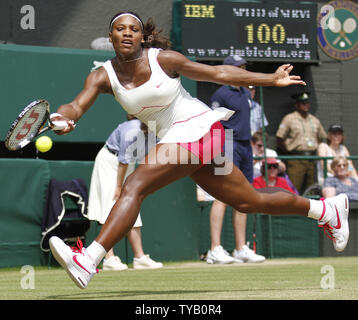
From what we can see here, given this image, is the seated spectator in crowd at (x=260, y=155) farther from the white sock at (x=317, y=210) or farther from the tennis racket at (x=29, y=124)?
the tennis racket at (x=29, y=124)

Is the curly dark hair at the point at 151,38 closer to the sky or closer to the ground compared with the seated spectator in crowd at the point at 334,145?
closer to the ground

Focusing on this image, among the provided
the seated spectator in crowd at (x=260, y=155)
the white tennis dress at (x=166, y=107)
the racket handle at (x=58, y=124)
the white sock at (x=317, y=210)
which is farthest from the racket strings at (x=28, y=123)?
the seated spectator in crowd at (x=260, y=155)

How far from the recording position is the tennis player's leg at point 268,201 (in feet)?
19.4

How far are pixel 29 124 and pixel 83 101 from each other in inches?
14.7

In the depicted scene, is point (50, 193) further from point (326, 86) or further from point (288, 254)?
point (326, 86)

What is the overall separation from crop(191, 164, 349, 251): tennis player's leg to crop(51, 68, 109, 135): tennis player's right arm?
85 cm

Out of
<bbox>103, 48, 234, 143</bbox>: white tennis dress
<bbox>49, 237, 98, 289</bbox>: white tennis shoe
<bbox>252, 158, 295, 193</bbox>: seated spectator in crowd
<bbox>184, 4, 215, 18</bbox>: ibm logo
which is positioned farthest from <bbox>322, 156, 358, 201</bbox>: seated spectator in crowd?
<bbox>49, 237, 98, 289</bbox>: white tennis shoe

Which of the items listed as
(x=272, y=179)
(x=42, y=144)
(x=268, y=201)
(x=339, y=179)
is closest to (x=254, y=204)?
(x=268, y=201)

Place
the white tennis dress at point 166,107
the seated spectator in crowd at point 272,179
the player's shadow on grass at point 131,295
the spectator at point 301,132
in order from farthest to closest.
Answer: the spectator at point 301,132 < the seated spectator in crowd at point 272,179 < the white tennis dress at point 166,107 < the player's shadow on grass at point 131,295

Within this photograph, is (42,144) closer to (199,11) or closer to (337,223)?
(337,223)

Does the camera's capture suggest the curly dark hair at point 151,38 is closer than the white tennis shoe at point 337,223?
Yes

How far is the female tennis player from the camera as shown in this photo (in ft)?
17.8

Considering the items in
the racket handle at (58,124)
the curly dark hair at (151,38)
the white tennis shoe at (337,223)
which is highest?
the curly dark hair at (151,38)

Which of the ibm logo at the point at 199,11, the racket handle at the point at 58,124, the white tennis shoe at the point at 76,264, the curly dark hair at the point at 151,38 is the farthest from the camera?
the ibm logo at the point at 199,11
